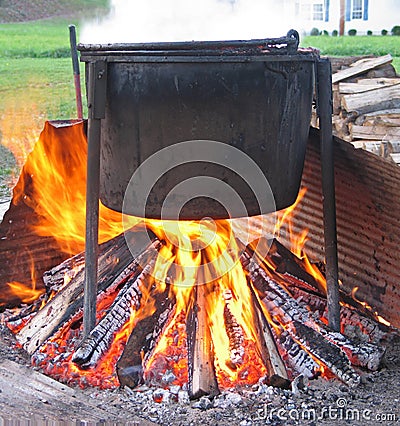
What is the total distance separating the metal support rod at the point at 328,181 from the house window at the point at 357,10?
29.0m

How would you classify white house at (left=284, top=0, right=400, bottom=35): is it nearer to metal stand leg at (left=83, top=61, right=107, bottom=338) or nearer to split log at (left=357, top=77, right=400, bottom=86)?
split log at (left=357, top=77, right=400, bottom=86)

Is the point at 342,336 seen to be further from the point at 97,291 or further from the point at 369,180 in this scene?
the point at 97,291

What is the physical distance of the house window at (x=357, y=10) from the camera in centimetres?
3008

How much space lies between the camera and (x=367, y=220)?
345cm

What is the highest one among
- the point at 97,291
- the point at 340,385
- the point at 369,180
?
the point at 369,180

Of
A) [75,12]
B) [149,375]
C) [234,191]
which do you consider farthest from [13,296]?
[75,12]

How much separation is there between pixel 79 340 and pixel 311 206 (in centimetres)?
147

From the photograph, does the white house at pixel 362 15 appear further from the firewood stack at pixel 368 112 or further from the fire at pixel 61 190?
the fire at pixel 61 190

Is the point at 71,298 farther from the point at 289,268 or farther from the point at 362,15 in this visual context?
the point at 362,15

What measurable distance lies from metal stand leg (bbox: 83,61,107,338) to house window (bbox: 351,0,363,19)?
2946 centimetres

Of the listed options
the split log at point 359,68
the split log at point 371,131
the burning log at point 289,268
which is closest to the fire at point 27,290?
the burning log at point 289,268

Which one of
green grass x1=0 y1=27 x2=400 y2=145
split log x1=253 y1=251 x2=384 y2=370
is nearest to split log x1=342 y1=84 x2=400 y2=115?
split log x1=253 y1=251 x2=384 y2=370

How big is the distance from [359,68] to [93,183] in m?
4.46

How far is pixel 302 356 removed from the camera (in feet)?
9.27
